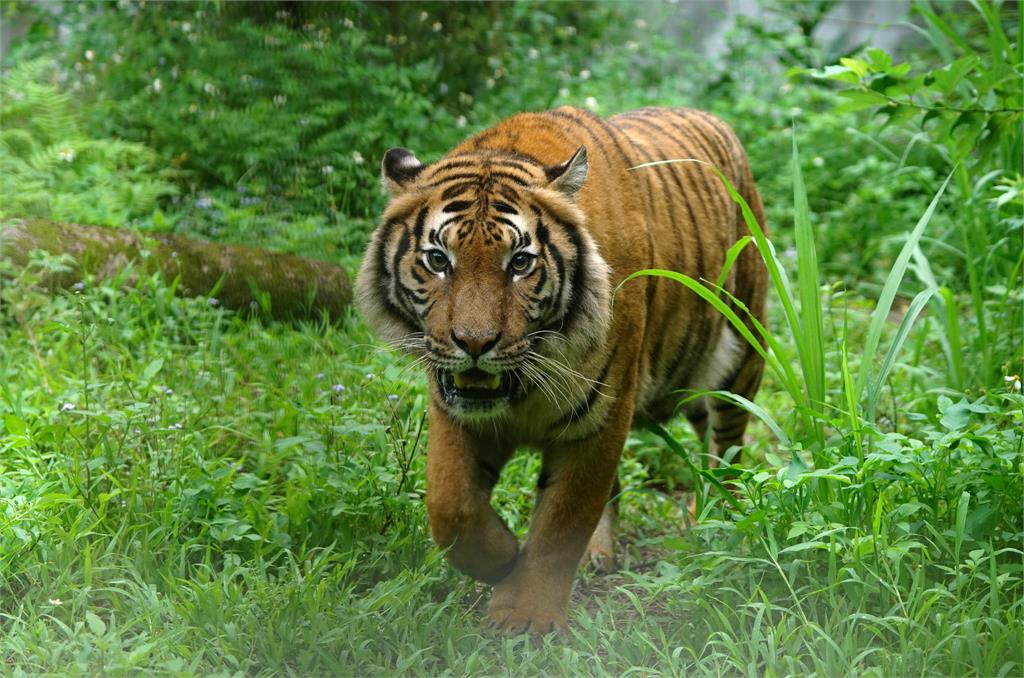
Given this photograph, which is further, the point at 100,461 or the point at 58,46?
the point at 58,46

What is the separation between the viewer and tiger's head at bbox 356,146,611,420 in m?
3.20

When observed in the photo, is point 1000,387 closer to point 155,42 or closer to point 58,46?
point 155,42

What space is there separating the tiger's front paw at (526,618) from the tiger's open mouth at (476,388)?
2.09ft

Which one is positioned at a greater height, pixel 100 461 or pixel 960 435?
pixel 960 435

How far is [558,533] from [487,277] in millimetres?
885

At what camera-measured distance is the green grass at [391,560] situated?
2.91m

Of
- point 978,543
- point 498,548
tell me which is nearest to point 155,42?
point 498,548

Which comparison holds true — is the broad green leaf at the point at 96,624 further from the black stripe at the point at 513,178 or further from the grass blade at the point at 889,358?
the grass blade at the point at 889,358

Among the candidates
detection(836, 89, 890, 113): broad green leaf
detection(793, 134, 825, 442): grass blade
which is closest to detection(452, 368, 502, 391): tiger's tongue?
detection(793, 134, 825, 442): grass blade

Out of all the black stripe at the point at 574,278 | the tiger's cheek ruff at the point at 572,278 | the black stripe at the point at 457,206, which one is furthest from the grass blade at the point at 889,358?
the black stripe at the point at 457,206

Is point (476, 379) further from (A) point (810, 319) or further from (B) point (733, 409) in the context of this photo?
(B) point (733, 409)

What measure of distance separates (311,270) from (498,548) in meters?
2.52

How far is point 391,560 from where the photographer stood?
139 inches

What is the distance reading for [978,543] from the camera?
3.13 meters
